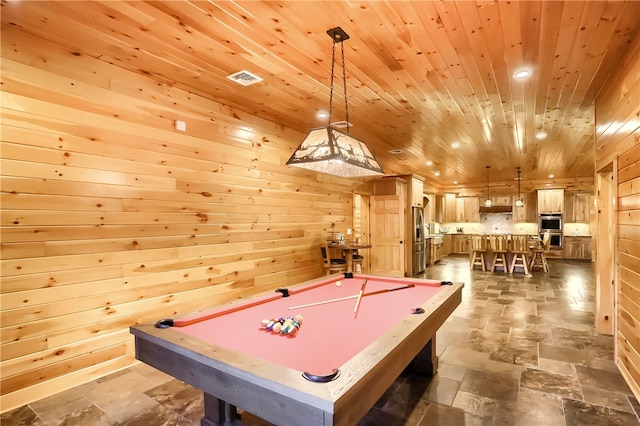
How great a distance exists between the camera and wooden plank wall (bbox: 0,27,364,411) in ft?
8.32

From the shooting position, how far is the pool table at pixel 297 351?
3.89 feet

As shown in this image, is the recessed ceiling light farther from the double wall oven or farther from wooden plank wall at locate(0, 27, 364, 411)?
the double wall oven

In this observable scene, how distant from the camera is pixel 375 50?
9.20 ft

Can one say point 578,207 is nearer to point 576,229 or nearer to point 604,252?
point 576,229

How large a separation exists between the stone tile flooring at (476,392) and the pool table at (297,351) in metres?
0.69

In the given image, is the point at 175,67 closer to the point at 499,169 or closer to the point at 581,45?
the point at 581,45

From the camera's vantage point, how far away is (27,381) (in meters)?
2.56

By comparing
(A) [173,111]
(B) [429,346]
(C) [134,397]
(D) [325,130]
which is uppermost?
(A) [173,111]

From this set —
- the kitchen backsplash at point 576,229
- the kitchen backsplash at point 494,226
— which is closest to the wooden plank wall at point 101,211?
the kitchen backsplash at point 494,226

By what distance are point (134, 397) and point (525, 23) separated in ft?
13.4

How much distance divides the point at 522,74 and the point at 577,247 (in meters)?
10.2

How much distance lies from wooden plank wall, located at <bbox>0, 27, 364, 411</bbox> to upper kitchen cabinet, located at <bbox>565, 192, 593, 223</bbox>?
11.2m

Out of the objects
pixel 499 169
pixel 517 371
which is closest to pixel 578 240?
pixel 499 169

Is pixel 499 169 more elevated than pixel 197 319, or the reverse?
pixel 499 169
